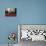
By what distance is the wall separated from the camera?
284 centimetres

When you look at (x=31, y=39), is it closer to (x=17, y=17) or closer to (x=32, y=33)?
(x=32, y=33)

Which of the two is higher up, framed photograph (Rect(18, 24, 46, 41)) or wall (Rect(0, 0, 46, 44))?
wall (Rect(0, 0, 46, 44))

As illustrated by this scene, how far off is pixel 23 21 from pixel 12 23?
0.83 ft

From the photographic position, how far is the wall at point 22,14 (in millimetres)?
2838

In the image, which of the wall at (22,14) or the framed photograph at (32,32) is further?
the wall at (22,14)

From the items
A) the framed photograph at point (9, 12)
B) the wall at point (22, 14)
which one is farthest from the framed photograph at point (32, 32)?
the framed photograph at point (9, 12)

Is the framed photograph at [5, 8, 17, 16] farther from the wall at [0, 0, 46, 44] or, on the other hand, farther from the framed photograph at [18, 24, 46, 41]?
the framed photograph at [18, 24, 46, 41]

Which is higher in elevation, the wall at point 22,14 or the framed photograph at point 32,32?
the wall at point 22,14

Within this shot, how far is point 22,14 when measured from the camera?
2.85 metres

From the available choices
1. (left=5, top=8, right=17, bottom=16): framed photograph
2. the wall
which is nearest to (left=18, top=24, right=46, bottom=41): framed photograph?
the wall

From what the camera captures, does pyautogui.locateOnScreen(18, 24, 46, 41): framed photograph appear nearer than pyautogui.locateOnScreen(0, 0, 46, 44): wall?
Yes

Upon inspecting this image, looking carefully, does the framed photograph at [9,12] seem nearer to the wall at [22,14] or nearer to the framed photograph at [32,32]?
the wall at [22,14]

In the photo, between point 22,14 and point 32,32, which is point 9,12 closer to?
point 22,14

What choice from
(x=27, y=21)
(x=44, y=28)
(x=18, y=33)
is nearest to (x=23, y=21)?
(x=27, y=21)
